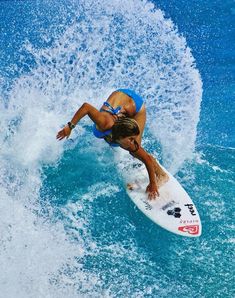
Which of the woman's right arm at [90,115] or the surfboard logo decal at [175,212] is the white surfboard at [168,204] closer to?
the surfboard logo decal at [175,212]

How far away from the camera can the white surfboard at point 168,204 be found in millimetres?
5497

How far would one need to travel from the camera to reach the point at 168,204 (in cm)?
571

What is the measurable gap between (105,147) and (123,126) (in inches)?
63.2

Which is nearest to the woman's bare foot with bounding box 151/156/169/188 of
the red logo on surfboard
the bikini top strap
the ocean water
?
the ocean water

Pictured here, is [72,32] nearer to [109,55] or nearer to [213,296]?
[109,55]

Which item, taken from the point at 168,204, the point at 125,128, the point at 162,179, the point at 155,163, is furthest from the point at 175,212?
Answer: the point at 125,128

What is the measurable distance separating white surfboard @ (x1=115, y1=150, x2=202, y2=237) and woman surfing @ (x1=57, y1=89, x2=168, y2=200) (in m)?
0.09

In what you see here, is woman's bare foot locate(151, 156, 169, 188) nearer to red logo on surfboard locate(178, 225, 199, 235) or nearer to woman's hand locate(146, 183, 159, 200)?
woman's hand locate(146, 183, 159, 200)

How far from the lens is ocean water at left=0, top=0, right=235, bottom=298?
16.8 ft

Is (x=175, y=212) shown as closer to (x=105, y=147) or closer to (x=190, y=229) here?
(x=190, y=229)

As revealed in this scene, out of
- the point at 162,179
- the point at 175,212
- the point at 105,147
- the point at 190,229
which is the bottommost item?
the point at 190,229

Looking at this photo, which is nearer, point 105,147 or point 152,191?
point 152,191

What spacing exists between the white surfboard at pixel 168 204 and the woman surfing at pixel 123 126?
91 millimetres

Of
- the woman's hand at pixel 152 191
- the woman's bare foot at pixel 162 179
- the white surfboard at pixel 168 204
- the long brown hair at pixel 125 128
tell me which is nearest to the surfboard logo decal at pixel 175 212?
the white surfboard at pixel 168 204
